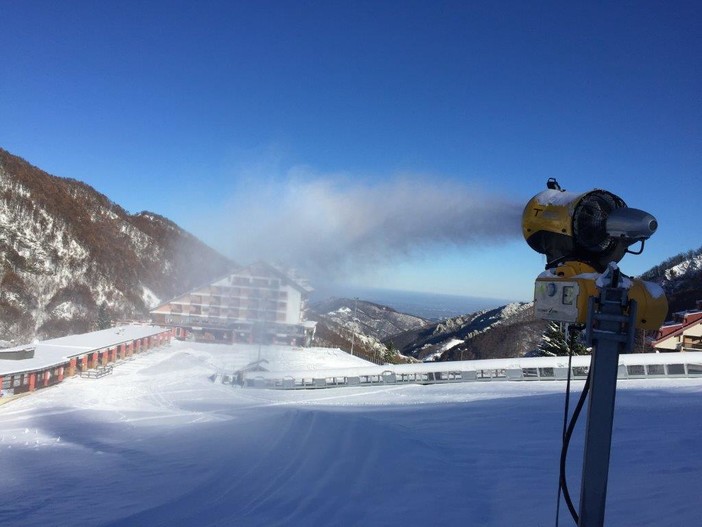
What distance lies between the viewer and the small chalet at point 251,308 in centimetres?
1462

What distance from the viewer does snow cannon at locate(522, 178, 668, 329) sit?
8.63 ft

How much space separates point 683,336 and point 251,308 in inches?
878

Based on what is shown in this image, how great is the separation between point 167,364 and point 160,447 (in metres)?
14.2

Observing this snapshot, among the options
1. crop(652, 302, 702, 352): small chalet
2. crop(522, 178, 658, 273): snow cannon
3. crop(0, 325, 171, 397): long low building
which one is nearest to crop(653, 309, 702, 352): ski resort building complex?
crop(652, 302, 702, 352): small chalet

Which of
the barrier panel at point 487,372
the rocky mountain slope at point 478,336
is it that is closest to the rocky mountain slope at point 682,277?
the rocky mountain slope at point 478,336

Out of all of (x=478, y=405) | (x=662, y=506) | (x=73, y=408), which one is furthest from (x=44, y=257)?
(x=662, y=506)

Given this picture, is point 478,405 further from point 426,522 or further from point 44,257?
point 44,257

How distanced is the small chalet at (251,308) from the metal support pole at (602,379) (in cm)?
1058

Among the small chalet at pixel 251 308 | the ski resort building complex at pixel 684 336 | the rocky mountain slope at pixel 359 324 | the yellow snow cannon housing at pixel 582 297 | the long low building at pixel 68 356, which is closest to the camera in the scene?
the yellow snow cannon housing at pixel 582 297

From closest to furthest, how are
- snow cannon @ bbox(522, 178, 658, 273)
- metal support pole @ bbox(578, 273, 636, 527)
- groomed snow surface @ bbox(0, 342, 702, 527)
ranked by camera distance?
metal support pole @ bbox(578, 273, 636, 527)
snow cannon @ bbox(522, 178, 658, 273)
groomed snow surface @ bbox(0, 342, 702, 527)

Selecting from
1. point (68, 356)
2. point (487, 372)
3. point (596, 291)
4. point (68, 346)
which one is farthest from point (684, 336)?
point (68, 346)

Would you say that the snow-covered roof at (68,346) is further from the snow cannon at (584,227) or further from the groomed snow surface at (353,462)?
the snow cannon at (584,227)

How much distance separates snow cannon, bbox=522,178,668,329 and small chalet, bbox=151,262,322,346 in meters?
9.96

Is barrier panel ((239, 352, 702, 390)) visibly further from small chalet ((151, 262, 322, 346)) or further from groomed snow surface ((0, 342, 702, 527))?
small chalet ((151, 262, 322, 346))
